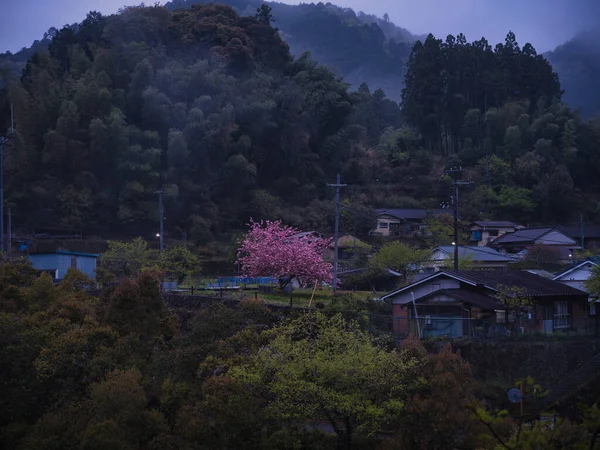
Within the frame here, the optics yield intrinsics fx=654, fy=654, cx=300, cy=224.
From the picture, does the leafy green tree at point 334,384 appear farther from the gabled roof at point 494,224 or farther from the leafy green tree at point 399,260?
the gabled roof at point 494,224

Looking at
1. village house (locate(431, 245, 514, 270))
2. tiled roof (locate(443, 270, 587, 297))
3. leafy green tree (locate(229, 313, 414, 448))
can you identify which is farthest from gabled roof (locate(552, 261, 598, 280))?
leafy green tree (locate(229, 313, 414, 448))

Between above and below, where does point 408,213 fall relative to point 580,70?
below

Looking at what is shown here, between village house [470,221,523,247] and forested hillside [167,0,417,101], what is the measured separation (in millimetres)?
82714

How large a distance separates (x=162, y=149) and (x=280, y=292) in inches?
807

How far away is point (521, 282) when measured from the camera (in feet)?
77.6

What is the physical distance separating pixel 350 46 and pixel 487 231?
9340cm

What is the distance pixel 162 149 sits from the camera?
149 ft

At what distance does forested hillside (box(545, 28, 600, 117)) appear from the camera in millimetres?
97750

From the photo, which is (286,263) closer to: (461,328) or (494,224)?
(461,328)

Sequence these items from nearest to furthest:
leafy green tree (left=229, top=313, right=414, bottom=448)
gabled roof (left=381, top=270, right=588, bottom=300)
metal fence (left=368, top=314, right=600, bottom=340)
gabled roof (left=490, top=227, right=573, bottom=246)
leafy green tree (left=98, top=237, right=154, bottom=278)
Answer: leafy green tree (left=229, top=313, right=414, bottom=448), metal fence (left=368, top=314, right=600, bottom=340), gabled roof (left=381, top=270, right=588, bottom=300), leafy green tree (left=98, top=237, right=154, bottom=278), gabled roof (left=490, top=227, right=573, bottom=246)

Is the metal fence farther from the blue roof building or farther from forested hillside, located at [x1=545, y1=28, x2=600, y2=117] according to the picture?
forested hillside, located at [x1=545, y1=28, x2=600, y2=117]

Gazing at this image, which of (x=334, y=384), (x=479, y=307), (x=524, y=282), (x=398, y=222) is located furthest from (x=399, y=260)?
(x=334, y=384)

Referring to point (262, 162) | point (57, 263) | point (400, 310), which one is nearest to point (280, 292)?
point (400, 310)

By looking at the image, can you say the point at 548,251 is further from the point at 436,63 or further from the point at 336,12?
the point at 336,12
